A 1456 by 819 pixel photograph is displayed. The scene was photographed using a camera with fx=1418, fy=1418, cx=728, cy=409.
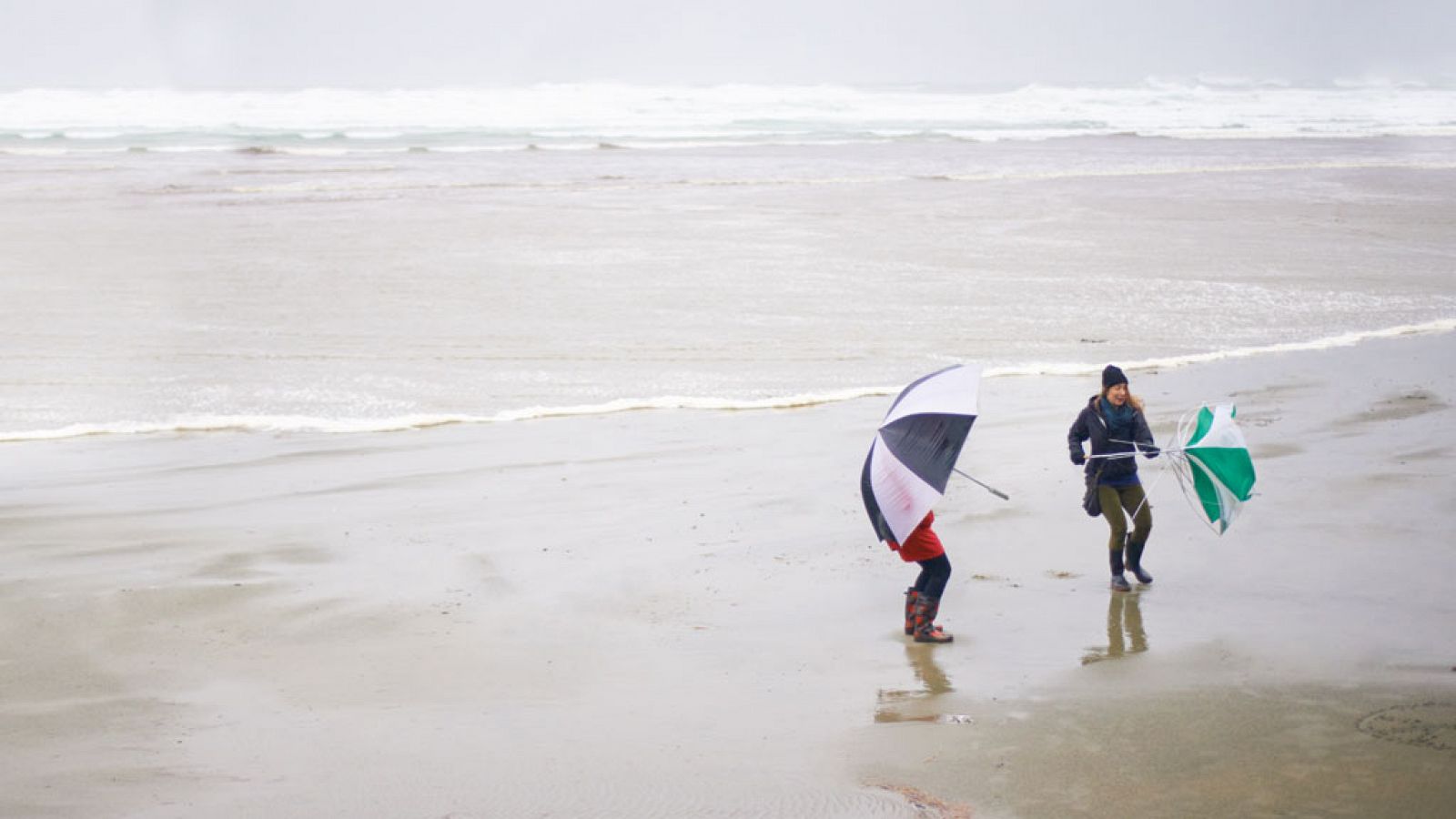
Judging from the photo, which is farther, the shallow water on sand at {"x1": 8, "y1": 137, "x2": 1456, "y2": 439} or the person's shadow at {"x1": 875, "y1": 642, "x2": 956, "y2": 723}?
the shallow water on sand at {"x1": 8, "y1": 137, "x2": 1456, "y2": 439}

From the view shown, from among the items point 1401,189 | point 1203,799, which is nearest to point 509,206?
point 1401,189

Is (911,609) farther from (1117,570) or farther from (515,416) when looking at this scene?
(515,416)

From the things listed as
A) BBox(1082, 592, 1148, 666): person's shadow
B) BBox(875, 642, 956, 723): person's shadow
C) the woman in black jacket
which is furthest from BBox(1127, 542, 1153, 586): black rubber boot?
BBox(875, 642, 956, 723): person's shadow

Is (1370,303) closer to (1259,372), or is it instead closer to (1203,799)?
(1259,372)

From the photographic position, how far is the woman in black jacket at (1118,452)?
7742mm

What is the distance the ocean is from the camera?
516 inches

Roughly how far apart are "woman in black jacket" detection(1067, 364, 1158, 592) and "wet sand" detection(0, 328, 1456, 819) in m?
0.35

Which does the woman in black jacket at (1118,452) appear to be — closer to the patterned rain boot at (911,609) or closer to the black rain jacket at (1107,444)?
the black rain jacket at (1107,444)

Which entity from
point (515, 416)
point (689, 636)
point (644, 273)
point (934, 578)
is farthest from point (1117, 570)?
point (644, 273)

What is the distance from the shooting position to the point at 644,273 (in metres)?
19.2

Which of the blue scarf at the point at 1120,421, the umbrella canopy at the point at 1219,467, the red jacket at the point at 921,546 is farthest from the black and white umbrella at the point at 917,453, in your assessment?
the umbrella canopy at the point at 1219,467

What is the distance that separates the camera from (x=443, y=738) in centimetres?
579

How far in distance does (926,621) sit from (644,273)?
41.8 ft

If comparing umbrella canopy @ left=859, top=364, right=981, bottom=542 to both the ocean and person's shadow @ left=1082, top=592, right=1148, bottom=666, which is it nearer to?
person's shadow @ left=1082, top=592, right=1148, bottom=666
